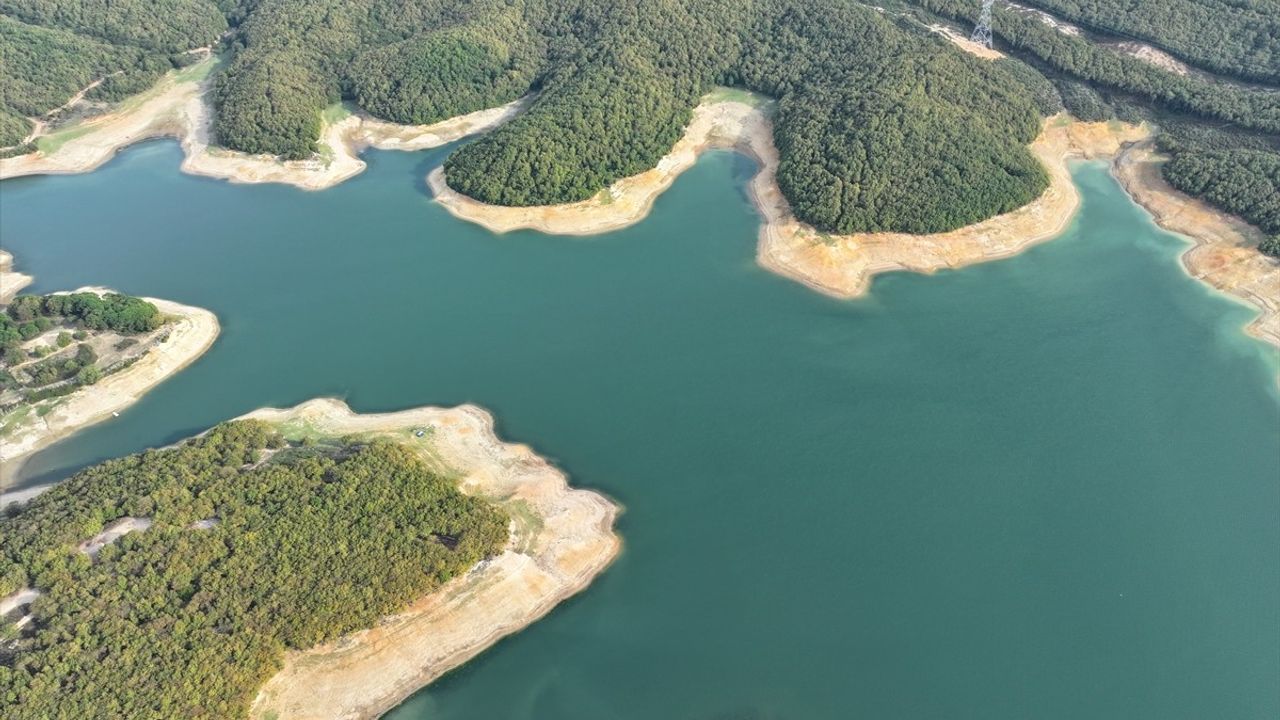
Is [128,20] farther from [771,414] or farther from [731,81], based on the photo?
[771,414]

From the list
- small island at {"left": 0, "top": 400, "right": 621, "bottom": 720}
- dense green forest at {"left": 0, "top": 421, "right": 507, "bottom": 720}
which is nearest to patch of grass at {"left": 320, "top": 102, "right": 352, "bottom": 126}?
small island at {"left": 0, "top": 400, "right": 621, "bottom": 720}

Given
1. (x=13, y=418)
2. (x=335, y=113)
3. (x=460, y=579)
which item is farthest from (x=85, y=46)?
(x=460, y=579)

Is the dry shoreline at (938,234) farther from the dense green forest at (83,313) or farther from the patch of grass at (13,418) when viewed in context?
the patch of grass at (13,418)

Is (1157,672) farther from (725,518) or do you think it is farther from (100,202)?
(100,202)

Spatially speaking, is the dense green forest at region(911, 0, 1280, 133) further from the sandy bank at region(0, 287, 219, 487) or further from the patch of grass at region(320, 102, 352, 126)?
the sandy bank at region(0, 287, 219, 487)

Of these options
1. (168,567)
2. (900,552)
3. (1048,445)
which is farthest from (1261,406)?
(168,567)
